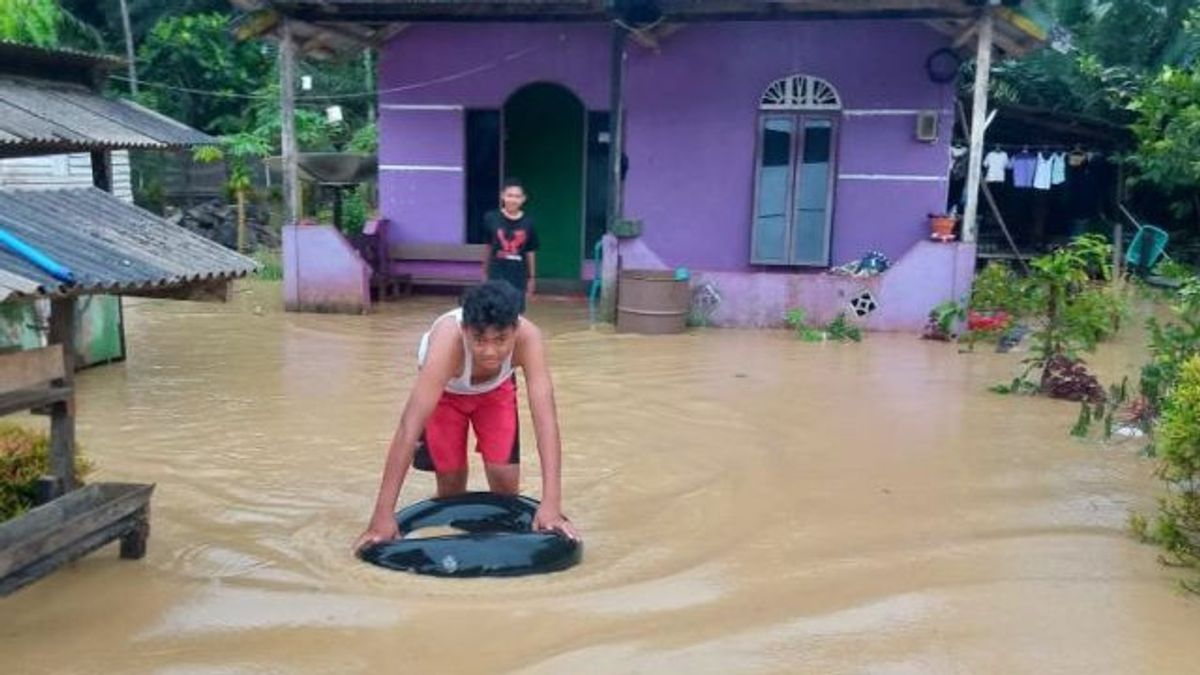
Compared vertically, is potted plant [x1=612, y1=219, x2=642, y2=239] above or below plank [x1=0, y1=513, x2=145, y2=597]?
above

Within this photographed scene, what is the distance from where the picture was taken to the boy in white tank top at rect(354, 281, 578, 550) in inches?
169

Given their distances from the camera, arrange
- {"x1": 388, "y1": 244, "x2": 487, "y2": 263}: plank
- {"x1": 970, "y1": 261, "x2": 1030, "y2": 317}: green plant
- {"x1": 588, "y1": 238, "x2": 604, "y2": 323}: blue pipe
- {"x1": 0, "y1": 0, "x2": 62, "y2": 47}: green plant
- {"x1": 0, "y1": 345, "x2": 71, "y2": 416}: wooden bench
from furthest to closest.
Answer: {"x1": 0, "y1": 0, "x2": 62, "y2": 47}: green plant → {"x1": 388, "y1": 244, "x2": 487, "y2": 263}: plank → {"x1": 588, "y1": 238, "x2": 604, "y2": 323}: blue pipe → {"x1": 970, "y1": 261, "x2": 1030, "y2": 317}: green plant → {"x1": 0, "y1": 345, "x2": 71, "y2": 416}: wooden bench

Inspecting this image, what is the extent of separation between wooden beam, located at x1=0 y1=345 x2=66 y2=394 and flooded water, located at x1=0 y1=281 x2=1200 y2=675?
88 centimetres

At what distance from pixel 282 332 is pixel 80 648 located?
7.50 m

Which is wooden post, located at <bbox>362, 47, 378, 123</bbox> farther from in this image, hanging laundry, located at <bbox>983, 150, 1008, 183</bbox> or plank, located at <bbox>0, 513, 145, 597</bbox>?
plank, located at <bbox>0, 513, 145, 597</bbox>

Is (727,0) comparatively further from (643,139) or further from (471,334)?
(471,334)

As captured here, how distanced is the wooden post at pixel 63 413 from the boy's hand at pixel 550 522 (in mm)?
2081

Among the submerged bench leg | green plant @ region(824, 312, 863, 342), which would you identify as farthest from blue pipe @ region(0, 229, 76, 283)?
green plant @ region(824, 312, 863, 342)

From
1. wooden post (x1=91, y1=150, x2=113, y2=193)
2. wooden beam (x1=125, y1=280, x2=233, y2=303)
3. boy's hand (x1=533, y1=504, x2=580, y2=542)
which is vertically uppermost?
wooden post (x1=91, y1=150, x2=113, y2=193)

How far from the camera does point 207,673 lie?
3838 millimetres

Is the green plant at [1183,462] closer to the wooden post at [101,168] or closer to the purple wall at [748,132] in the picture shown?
the wooden post at [101,168]

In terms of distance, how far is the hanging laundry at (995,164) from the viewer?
1527 cm

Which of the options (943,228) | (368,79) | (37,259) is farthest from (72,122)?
(368,79)

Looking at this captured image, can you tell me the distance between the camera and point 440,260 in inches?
552
